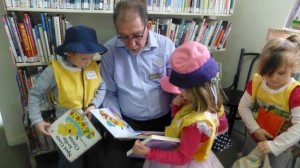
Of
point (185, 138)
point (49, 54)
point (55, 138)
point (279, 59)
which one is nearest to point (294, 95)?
point (279, 59)

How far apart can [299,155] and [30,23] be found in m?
1.66

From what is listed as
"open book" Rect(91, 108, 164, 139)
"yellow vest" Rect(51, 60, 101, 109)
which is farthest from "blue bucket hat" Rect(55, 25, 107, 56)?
"open book" Rect(91, 108, 164, 139)

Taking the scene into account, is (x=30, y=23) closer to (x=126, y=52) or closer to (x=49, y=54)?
(x=49, y=54)

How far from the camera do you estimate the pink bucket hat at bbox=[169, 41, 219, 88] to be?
0.99 metres

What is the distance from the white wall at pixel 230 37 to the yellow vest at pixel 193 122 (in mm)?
1161

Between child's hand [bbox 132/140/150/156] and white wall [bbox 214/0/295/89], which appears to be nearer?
child's hand [bbox 132/140/150/156]

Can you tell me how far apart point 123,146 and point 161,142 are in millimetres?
388

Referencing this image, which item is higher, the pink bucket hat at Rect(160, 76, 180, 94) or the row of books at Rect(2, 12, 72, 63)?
the row of books at Rect(2, 12, 72, 63)

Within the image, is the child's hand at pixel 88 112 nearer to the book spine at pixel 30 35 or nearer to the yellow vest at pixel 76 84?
the yellow vest at pixel 76 84

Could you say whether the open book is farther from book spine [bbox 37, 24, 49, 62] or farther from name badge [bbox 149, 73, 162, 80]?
book spine [bbox 37, 24, 49, 62]

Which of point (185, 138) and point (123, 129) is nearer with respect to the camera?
point (185, 138)

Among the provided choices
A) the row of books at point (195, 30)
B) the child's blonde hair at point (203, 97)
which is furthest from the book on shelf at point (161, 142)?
the row of books at point (195, 30)

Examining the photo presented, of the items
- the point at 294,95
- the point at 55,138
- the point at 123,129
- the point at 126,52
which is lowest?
the point at 55,138

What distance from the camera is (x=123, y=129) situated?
3.88ft
